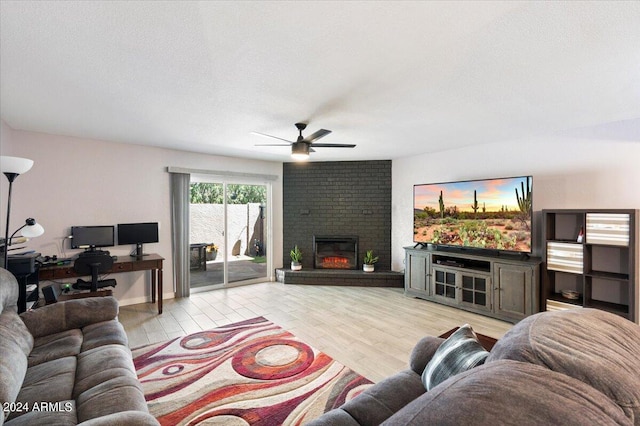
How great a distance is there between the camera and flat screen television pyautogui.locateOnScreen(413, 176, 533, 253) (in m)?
3.67

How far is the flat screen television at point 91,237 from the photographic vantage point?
12.6 feet

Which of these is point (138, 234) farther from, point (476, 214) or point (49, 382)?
point (476, 214)

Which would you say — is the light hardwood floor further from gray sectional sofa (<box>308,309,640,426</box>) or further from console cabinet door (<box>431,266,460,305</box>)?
gray sectional sofa (<box>308,309,640,426</box>)

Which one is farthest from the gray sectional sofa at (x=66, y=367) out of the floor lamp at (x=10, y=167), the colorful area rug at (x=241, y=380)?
the floor lamp at (x=10, y=167)

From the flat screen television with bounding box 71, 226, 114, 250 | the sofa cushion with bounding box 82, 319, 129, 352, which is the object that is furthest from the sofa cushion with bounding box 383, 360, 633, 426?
the flat screen television with bounding box 71, 226, 114, 250

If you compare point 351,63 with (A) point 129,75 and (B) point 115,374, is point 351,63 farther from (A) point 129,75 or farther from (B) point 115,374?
(B) point 115,374

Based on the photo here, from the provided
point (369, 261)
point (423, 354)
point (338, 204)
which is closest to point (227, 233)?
point (338, 204)

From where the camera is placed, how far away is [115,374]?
1664mm

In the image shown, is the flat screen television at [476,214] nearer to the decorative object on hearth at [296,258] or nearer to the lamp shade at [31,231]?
the decorative object on hearth at [296,258]

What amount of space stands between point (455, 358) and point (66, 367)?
2.17 metres

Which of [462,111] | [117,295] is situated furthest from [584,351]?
[117,295]

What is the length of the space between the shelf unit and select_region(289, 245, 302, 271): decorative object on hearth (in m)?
3.78

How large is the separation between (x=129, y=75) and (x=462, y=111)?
288 centimetres

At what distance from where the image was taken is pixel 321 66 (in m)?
2.01
